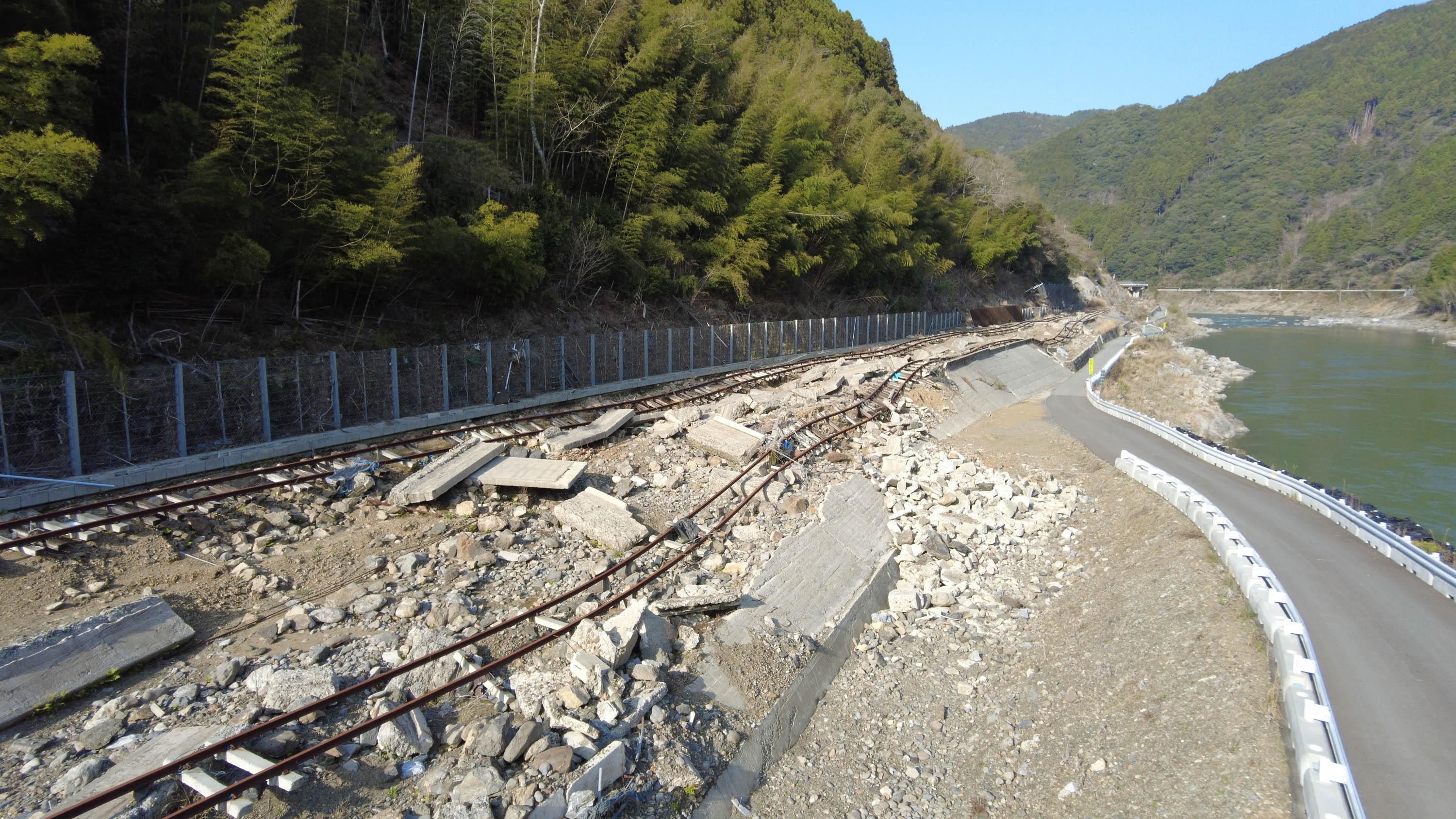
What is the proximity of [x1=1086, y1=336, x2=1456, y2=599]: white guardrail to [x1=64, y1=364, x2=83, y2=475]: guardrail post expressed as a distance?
17470 millimetres

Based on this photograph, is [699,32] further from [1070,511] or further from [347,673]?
[347,673]

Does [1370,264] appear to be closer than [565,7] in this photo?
No

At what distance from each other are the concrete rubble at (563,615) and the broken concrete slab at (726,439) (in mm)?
57

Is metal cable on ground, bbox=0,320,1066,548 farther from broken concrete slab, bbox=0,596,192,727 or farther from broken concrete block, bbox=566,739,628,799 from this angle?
broken concrete block, bbox=566,739,628,799

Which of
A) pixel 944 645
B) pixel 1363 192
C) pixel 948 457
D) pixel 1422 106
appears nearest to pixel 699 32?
pixel 948 457

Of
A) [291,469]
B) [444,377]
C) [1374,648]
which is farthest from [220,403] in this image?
[1374,648]

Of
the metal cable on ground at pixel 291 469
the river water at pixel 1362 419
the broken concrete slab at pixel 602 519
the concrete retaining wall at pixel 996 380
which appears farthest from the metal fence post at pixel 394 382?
the river water at pixel 1362 419

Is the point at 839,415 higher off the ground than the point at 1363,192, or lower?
lower

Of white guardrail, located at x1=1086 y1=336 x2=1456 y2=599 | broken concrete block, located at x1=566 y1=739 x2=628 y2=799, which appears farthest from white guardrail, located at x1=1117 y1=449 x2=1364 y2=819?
broken concrete block, located at x1=566 y1=739 x2=628 y2=799

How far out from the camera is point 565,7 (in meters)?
24.6

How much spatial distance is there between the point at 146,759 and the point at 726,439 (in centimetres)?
974

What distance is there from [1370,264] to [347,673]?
15162 cm

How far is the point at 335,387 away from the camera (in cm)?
1431

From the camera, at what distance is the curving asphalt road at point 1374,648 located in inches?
229
